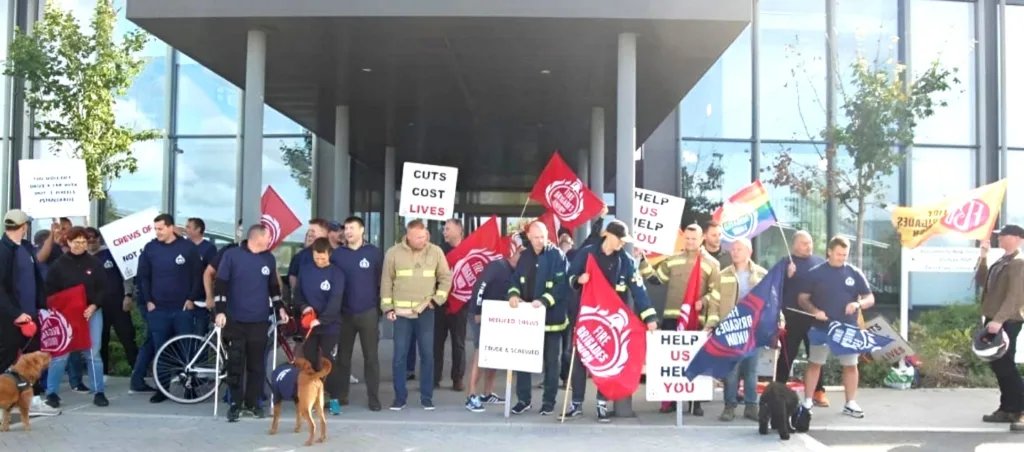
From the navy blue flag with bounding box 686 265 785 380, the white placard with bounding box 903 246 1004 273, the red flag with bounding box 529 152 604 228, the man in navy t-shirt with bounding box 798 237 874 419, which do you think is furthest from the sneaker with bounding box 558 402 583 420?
the white placard with bounding box 903 246 1004 273

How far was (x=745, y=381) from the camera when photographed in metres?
8.09

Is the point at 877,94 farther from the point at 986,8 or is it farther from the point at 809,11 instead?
the point at 986,8

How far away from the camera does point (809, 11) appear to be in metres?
17.7

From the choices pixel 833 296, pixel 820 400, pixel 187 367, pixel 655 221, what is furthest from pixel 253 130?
pixel 820 400

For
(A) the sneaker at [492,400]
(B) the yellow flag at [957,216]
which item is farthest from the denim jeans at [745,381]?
(B) the yellow flag at [957,216]

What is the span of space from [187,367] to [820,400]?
639cm

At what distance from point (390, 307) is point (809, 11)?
13182 millimetres

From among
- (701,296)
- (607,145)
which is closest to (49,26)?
(607,145)

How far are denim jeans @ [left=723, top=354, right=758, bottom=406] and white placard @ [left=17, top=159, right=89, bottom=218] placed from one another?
682cm

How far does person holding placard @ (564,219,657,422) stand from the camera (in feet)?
25.0

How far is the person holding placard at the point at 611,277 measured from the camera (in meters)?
7.62

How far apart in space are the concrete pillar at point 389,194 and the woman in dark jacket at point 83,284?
972 cm

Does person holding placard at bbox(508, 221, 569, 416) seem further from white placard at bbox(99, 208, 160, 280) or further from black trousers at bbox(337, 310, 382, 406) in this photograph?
white placard at bbox(99, 208, 160, 280)

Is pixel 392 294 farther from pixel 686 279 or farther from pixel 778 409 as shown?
pixel 778 409
